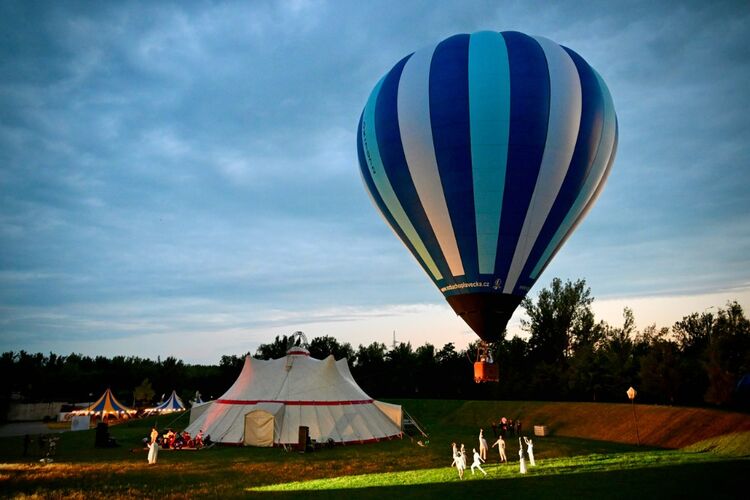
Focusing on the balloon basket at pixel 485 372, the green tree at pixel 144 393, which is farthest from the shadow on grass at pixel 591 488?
the green tree at pixel 144 393

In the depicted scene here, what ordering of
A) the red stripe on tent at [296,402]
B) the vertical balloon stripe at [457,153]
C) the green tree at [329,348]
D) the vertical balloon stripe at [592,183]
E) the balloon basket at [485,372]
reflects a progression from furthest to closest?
1. the green tree at [329,348]
2. the red stripe on tent at [296,402]
3. the vertical balloon stripe at [592,183]
4. the vertical balloon stripe at [457,153]
5. the balloon basket at [485,372]

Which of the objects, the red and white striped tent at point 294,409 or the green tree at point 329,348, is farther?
the green tree at point 329,348

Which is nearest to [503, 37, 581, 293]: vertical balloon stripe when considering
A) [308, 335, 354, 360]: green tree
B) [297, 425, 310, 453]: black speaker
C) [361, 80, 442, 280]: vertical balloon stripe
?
[361, 80, 442, 280]: vertical balloon stripe

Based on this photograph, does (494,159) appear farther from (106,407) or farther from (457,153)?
(106,407)

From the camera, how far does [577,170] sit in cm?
1697

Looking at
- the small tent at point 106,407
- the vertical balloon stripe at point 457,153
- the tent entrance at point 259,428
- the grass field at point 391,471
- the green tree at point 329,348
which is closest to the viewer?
the grass field at point 391,471

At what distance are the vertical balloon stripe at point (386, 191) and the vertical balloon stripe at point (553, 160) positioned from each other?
9.86ft

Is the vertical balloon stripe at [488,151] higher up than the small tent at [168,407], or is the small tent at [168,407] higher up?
the vertical balloon stripe at [488,151]

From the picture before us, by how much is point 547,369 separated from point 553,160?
2729 cm

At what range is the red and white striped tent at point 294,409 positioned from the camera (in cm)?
2220

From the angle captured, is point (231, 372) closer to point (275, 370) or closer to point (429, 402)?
point (429, 402)

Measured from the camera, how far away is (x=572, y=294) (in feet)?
159

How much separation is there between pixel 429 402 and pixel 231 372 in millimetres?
26777

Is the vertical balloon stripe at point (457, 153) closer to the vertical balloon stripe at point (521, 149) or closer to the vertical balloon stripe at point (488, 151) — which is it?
the vertical balloon stripe at point (488, 151)
